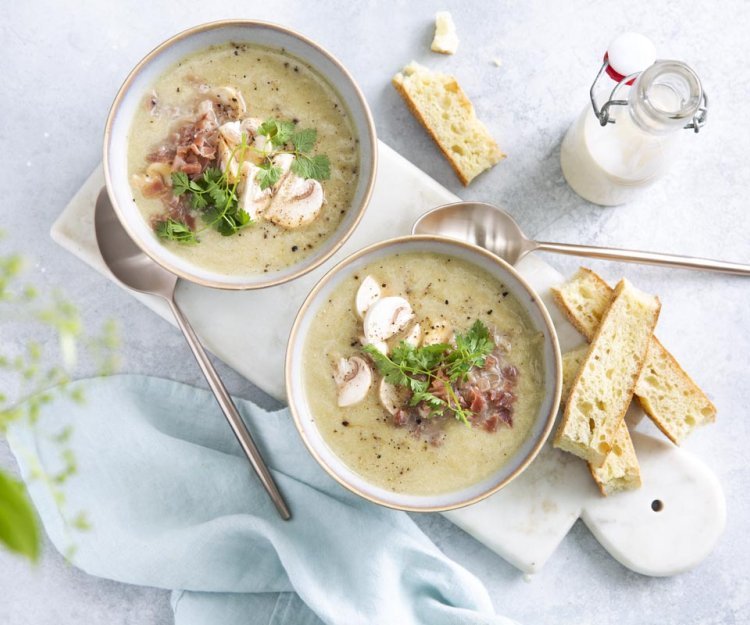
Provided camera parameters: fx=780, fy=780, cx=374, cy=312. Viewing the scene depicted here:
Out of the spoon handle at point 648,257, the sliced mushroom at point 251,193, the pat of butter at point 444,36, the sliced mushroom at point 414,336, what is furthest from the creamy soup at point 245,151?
the spoon handle at point 648,257

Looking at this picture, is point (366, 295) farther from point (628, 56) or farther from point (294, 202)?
point (628, 56)

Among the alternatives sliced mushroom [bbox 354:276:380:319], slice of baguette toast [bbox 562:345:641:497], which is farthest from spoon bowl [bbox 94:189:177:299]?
slice of baguette toast [bbox 562:345:641:497]

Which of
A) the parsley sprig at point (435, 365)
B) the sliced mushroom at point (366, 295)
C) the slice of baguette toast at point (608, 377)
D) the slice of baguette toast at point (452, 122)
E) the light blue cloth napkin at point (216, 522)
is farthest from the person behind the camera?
the slice of baguette toast at point (452, 122)

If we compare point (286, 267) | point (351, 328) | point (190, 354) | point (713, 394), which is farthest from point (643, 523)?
point (190, 354)

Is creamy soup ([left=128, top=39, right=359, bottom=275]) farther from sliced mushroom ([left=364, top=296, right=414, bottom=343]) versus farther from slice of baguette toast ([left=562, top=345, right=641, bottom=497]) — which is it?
slice of baguette toast ([left=562, top=345, right=641, bottom=497])

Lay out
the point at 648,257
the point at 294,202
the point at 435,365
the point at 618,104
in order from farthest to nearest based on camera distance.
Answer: the point at 648,257, the point at 618,104, the point at 294,202, the point at 435,365

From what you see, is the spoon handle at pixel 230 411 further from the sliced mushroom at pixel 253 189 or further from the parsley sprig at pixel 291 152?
the parsley sprig at pixel 291 152

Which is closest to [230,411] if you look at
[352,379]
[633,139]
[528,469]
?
[352,379]
